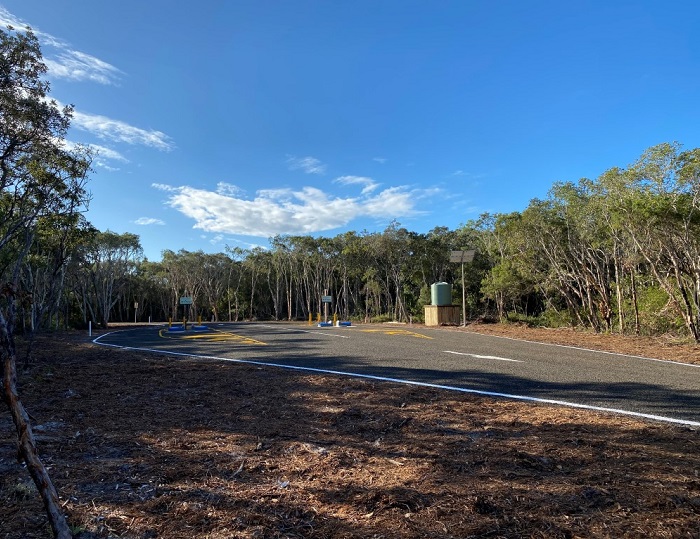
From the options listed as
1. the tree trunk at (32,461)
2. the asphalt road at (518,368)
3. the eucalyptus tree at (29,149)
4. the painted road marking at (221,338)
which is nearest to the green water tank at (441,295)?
the asphalt road at (518,368)

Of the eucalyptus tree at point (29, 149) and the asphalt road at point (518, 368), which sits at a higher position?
the eucalyptus tree at point (29, 149)

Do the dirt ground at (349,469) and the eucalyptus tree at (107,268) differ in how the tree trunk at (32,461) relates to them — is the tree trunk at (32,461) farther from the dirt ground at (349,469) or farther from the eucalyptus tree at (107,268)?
the eucalyptus tree at (107,268)

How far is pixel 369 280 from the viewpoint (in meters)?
45.8

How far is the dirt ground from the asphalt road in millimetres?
1072

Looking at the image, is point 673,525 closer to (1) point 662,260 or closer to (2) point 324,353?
(2) point 324,353

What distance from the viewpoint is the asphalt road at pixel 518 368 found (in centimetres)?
617

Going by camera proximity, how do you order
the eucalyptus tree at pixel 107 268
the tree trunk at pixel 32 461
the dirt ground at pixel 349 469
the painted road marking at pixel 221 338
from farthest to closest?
the eucalyptus tree at pixel 107 268, the painted road marking at pixel 221 338, the dirt ground at pixel 349 469, the tree trunk at pixel 32 461

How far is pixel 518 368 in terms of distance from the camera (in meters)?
8.73

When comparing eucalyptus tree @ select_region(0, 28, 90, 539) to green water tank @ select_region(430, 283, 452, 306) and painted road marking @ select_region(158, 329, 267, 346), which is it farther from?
green water tank @ select_region(430, 283, 452, 306)

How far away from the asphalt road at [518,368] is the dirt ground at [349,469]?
3.52ft

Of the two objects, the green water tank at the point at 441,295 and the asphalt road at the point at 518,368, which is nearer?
the asphalt road at the point at 518,368

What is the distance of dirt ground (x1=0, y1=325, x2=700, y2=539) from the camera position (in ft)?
8.82

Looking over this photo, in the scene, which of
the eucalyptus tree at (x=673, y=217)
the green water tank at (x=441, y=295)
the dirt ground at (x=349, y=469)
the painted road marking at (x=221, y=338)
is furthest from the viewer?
the green water tank at (x=441, y=295)

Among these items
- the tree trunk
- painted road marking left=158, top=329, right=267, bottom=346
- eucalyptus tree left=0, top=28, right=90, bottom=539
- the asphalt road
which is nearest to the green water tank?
the asphalt road
